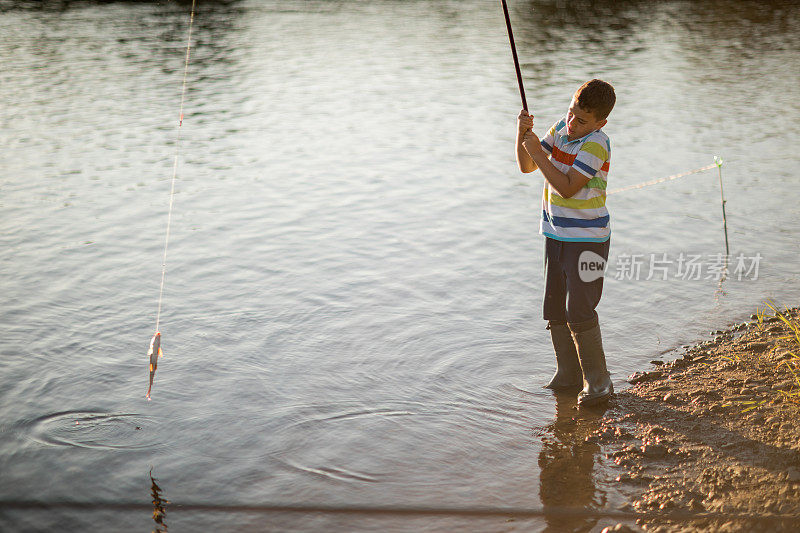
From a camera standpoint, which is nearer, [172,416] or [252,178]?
[172,416]

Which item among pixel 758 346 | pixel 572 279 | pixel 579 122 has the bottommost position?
pixel 758 346

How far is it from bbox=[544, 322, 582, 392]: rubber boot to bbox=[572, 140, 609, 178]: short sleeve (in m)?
0.86

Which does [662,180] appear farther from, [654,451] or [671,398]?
[654,451]

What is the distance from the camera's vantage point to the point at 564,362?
4625mm

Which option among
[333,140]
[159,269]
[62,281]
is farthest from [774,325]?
[333,140]

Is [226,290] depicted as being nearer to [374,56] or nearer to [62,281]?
[62,281]

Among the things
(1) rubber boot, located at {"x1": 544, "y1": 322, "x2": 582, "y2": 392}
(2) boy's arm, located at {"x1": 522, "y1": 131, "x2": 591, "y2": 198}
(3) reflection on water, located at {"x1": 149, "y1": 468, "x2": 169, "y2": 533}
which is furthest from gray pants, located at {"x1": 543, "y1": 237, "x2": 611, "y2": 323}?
(3) reflection on water, located at {"x1": 149, "y1": 468, "x2": 169, "y2": 533}

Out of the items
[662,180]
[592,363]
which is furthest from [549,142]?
[662,180]

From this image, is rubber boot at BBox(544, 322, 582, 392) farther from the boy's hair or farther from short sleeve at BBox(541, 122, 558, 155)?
the boy's hair

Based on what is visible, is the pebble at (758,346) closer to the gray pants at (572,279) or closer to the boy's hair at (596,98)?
the gray pants at (572,279)

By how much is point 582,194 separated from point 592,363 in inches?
34.1

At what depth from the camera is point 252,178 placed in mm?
9195

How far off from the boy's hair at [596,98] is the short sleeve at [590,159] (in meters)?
0.15

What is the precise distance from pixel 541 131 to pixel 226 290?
18.8 feet
